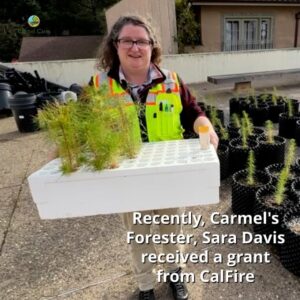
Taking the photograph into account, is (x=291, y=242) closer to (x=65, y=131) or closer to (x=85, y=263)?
→ (x=85, y=263)

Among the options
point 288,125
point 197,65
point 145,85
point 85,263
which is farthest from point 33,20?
point 145,85

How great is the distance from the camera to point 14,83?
7676 millimetres

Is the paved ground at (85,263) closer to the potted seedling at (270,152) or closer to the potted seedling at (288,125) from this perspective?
the potted seedling at (270,152)

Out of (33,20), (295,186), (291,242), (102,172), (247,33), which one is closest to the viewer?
(102,172)

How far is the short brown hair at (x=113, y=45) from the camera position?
1454mm

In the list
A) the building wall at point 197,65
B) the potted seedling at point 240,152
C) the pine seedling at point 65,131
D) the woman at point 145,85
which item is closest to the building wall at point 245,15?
the building wall at point 197,65

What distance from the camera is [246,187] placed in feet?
7.97

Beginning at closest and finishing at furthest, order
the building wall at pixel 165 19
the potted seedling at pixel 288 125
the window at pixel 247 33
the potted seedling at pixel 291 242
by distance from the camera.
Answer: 1. the potted seedling at pixel 291 242
2. the potted seedling at pixel 288 125
3. the building wall at pixel 165 19
4. the window at pixel 247 33

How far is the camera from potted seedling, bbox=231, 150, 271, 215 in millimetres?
2428

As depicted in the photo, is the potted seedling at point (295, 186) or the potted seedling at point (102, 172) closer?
the potted seedling at point (102, 172)

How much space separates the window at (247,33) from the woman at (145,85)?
35.9ft

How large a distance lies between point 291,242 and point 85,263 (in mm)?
1415

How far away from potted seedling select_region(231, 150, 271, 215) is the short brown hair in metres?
1.35

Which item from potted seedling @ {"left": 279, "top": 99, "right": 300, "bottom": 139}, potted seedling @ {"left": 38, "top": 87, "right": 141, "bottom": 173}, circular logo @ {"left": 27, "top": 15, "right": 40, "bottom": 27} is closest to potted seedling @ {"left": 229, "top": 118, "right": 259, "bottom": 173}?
potted seedling @ {"left": 279, "top": 99, "right": 300, "bottom": 139}
